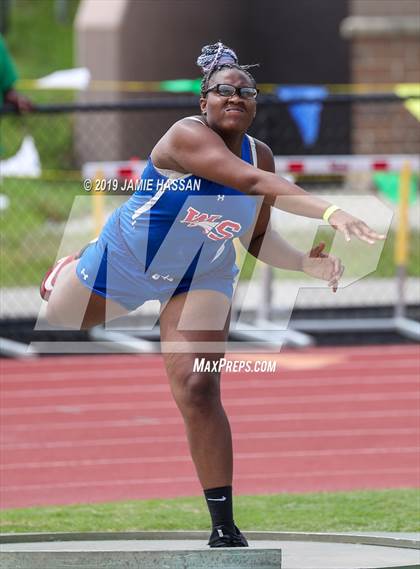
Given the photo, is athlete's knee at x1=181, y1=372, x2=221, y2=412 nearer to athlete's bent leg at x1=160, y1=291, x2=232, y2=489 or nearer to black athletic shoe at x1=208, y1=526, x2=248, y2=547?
athlete's bent leg at x1=160, y1=291, x2=232, y2=489

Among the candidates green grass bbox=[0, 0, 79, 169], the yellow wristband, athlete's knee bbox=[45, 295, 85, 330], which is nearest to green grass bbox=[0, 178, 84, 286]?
green grass bbox=[0, 0, 79, 169]

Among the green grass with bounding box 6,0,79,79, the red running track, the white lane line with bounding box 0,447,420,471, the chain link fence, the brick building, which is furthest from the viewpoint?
the green grass with bounding box 6,0,79,79

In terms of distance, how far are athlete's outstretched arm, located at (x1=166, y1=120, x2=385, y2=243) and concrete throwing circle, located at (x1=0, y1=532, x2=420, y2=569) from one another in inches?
47.3

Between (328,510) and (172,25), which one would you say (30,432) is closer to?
(328,510)

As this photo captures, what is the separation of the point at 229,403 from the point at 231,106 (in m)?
5.15

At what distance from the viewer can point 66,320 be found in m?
6.13

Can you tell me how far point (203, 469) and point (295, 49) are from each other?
16650 millimetres

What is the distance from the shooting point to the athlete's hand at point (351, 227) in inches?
184

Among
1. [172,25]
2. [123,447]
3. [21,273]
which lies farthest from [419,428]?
[172,25]

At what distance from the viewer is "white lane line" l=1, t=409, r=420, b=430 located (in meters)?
9.72

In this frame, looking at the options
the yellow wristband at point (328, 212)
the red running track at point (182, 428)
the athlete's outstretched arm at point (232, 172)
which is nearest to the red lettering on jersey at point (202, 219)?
the athlete's outstretched arm at point (232, 172)

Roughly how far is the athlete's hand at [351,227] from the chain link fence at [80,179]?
5.31m

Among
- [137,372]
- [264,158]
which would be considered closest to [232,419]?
[137,372]

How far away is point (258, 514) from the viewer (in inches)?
283
